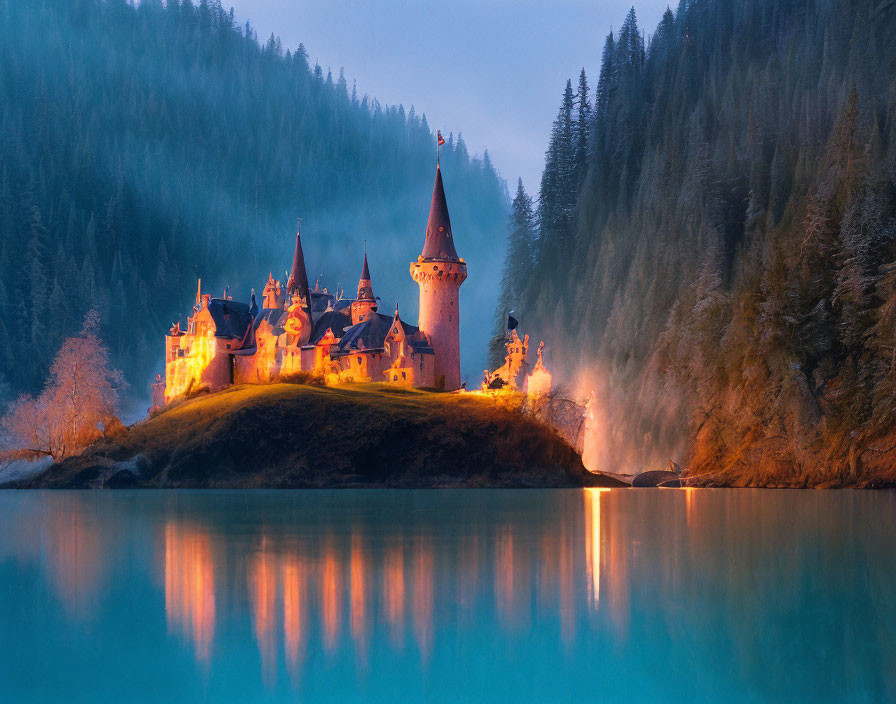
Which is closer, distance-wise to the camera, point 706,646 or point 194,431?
point 706,646

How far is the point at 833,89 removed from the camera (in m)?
73.9

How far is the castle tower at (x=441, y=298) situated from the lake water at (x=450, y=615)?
2191 inches

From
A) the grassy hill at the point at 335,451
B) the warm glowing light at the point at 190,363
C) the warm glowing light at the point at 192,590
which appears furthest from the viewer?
the warm glowing light at the point at 190,363

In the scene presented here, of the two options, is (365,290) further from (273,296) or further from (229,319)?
(229,319)

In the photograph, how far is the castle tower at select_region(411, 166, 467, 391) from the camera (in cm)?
8369

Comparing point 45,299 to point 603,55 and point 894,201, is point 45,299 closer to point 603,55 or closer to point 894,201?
point 603,55

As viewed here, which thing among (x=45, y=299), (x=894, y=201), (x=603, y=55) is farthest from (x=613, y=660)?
(x=45, y=299)

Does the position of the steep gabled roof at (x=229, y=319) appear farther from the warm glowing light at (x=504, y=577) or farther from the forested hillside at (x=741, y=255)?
the warm glowing light at (x=504, y=577)

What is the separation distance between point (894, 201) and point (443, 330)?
116ft

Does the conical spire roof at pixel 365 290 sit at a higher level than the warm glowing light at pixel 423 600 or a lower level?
higher

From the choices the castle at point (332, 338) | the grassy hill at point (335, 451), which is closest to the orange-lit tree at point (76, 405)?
the grassy hill at point (335, 451)

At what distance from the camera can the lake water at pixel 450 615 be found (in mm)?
11000

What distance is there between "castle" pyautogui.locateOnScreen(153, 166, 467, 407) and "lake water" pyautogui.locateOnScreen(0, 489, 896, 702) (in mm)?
55214

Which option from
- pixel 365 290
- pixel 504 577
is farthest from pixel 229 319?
pixel 504 577
